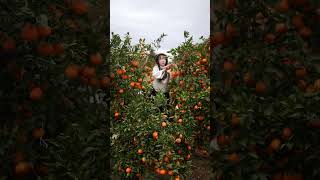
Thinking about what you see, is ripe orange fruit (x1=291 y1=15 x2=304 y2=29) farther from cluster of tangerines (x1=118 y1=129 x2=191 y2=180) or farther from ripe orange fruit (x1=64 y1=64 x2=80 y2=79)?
cluster of tangerines (x1=118 y1=129 x2=191 y2=180)

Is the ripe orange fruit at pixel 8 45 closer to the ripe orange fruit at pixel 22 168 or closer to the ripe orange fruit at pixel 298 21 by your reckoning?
the ripe orange fruit at pixel 22 168

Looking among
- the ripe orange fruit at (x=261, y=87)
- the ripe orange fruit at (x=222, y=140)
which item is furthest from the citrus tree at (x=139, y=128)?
the ripe orange fruit at (x=261, y=87)

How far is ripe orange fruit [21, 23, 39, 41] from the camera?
1907 mm

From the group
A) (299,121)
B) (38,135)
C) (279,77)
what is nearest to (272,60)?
(279,77)

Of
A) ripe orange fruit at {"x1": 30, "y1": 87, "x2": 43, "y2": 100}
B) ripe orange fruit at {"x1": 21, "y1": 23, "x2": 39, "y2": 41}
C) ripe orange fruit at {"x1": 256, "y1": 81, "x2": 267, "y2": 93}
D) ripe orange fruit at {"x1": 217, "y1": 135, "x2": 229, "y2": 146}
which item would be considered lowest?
ripe orange fruit at {"x1": 217, "y1": 135, "x2": 229, "y2": 146}

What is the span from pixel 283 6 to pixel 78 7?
0.96 metres

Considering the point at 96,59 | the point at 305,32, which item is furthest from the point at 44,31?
the point at 305,32

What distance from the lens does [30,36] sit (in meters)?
1.91

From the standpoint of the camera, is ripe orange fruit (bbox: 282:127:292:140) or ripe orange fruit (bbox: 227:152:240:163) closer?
ripe orange fruit (bbox: 282:127:292:140)

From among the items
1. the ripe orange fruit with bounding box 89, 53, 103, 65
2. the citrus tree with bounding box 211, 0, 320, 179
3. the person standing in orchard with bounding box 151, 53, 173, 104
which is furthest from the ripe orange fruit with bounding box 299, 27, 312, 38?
the person standing in orchard with bounding box 151, 53, 173, 104

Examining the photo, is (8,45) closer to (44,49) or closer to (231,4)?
(44,49)

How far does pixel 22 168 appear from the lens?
6.25 ft

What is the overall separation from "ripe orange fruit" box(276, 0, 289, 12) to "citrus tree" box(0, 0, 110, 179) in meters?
0.91

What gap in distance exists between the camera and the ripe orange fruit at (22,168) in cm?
190
